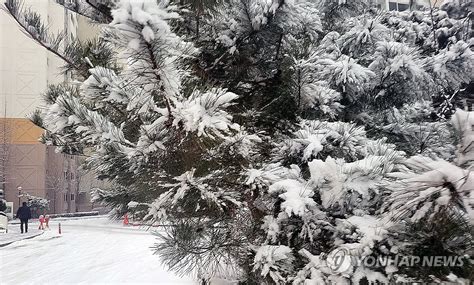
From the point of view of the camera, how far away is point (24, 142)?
31297 millimetres

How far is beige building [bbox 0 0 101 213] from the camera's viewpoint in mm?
26281

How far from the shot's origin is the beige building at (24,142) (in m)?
26.3

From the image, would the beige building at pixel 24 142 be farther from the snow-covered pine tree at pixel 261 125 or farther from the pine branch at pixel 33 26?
the snow-covered pine tree at pixel 261 125

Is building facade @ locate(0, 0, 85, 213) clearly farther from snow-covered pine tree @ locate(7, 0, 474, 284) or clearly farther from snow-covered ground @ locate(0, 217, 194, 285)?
snow-covered pine tree @ locate(7, 0, 474, 284)

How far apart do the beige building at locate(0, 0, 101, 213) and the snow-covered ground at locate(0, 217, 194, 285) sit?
8362mm

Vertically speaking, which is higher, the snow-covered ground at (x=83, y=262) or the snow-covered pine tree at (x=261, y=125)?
the snow-covered pine tree at (x=261, y=125)

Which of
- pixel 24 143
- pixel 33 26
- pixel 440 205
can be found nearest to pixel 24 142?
pixel 24 143

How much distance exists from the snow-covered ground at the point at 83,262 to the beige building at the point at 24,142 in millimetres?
8362

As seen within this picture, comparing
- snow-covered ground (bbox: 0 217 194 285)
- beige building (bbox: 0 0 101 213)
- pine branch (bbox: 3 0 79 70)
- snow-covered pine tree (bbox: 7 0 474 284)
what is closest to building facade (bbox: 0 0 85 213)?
beige building (bbox: 0 0 101 213)

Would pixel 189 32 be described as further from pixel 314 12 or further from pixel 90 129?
pixel 90 129

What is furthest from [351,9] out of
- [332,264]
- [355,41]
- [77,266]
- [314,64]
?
[77,266]

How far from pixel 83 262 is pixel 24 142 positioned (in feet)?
76.6

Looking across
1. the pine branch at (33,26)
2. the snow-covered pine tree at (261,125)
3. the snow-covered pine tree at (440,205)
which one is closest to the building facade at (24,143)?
the pine branch at (33,26)

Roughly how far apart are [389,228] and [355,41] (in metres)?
1.78
